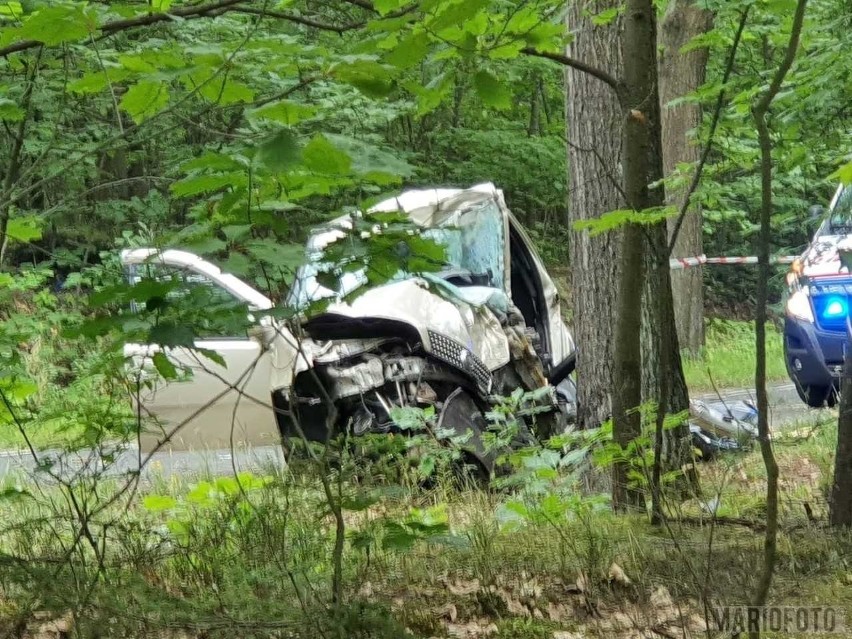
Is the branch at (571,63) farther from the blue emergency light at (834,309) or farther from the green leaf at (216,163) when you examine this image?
the blue emergency light at (834,309)

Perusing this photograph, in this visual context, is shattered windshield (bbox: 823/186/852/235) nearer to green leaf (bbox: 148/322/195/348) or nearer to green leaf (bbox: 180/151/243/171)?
green leaf (bbox: 180/151/243/171)

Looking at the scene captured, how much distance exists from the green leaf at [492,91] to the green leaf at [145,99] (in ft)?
3.22

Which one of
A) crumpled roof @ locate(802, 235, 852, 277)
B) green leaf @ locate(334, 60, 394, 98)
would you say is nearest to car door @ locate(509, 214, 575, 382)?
crumpled roof @ locate(802, 235, 852, 277)

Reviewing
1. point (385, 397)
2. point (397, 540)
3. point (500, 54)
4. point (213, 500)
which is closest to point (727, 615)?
point (397, 540)

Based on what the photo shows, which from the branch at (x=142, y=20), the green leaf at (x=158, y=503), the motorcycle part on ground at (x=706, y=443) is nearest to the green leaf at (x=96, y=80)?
the branch at (x=142, y=20)

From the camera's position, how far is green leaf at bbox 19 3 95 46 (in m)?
2.40

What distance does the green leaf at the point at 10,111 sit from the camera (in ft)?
9.90

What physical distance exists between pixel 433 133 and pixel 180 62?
1683 cm

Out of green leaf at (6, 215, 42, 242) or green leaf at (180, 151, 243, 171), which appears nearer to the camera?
green leaf at (180, 151, 243, 171)

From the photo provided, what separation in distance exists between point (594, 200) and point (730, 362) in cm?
983

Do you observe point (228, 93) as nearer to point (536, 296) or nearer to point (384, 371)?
point (384, 371)

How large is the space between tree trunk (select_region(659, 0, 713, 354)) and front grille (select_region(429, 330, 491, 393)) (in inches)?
248

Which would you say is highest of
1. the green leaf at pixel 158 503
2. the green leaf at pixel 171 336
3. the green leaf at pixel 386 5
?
the green leaf at pixel 386 5

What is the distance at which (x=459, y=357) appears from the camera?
6801mm
